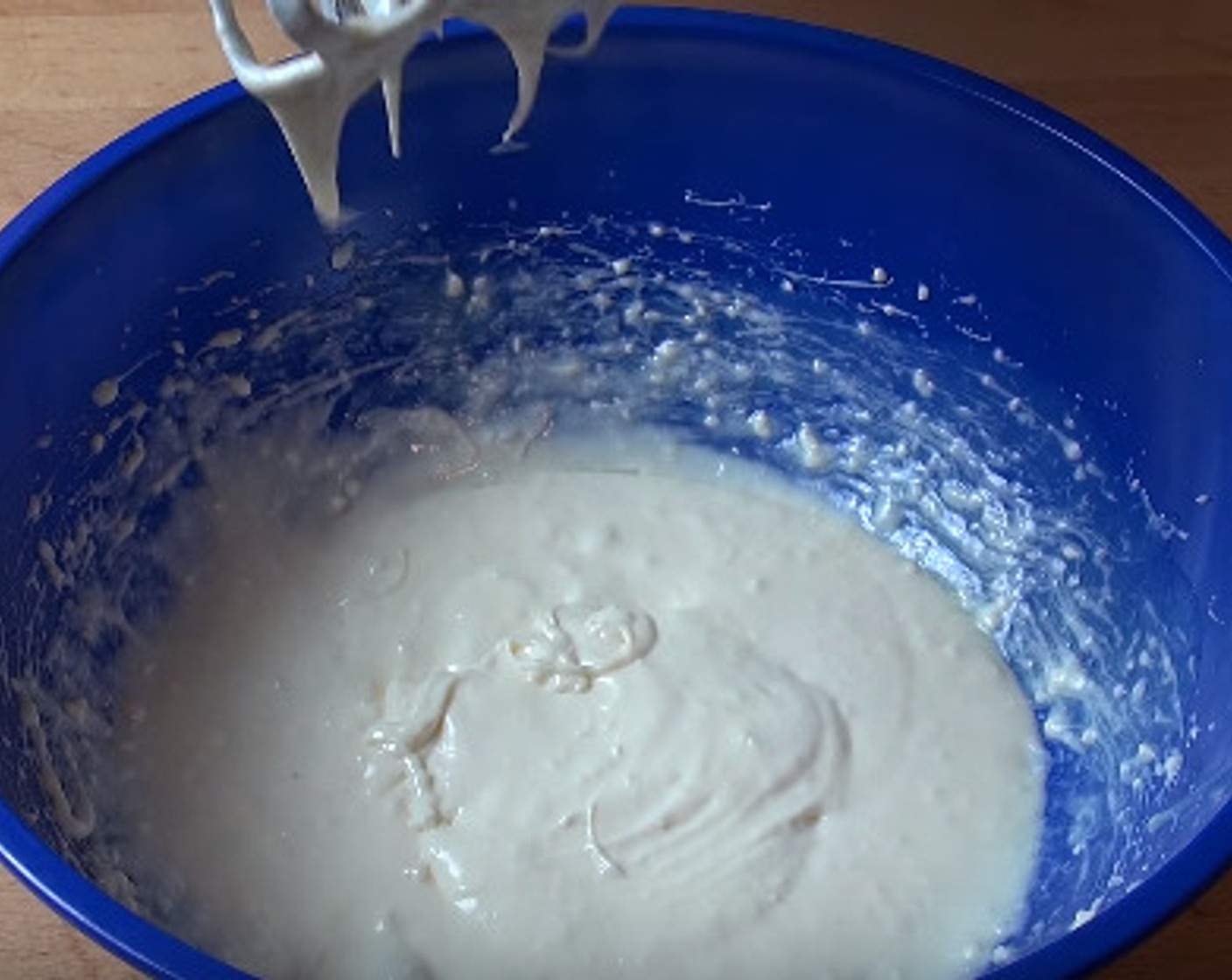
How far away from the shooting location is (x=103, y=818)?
1074mm

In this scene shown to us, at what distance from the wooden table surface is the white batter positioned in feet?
1.05

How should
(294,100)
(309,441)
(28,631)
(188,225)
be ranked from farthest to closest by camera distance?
(309,441) < (188,225) < (28,631) < (294,100)

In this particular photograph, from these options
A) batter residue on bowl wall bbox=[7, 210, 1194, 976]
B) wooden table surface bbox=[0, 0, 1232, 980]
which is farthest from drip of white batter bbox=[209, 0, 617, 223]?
wooden table surface bbox=[0, 0, 1232, 980]

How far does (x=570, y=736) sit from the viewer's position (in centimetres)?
119

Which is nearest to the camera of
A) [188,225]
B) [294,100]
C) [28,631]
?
→ [294,100]

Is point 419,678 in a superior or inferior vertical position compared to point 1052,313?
inferior

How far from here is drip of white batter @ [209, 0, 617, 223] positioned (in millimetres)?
852

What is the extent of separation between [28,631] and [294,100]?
385 millimetres

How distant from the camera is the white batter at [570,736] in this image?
3.58ft

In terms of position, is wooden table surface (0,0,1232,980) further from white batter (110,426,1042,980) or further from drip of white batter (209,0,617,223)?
drip of white batter (209,0,617,223)

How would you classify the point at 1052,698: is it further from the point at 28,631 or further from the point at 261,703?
the point at 28,631

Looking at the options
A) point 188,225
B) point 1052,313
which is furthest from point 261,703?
point 1052,313

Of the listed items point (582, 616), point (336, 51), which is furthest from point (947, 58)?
point (336, 51)

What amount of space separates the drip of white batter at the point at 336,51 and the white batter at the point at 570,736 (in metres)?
0.39
